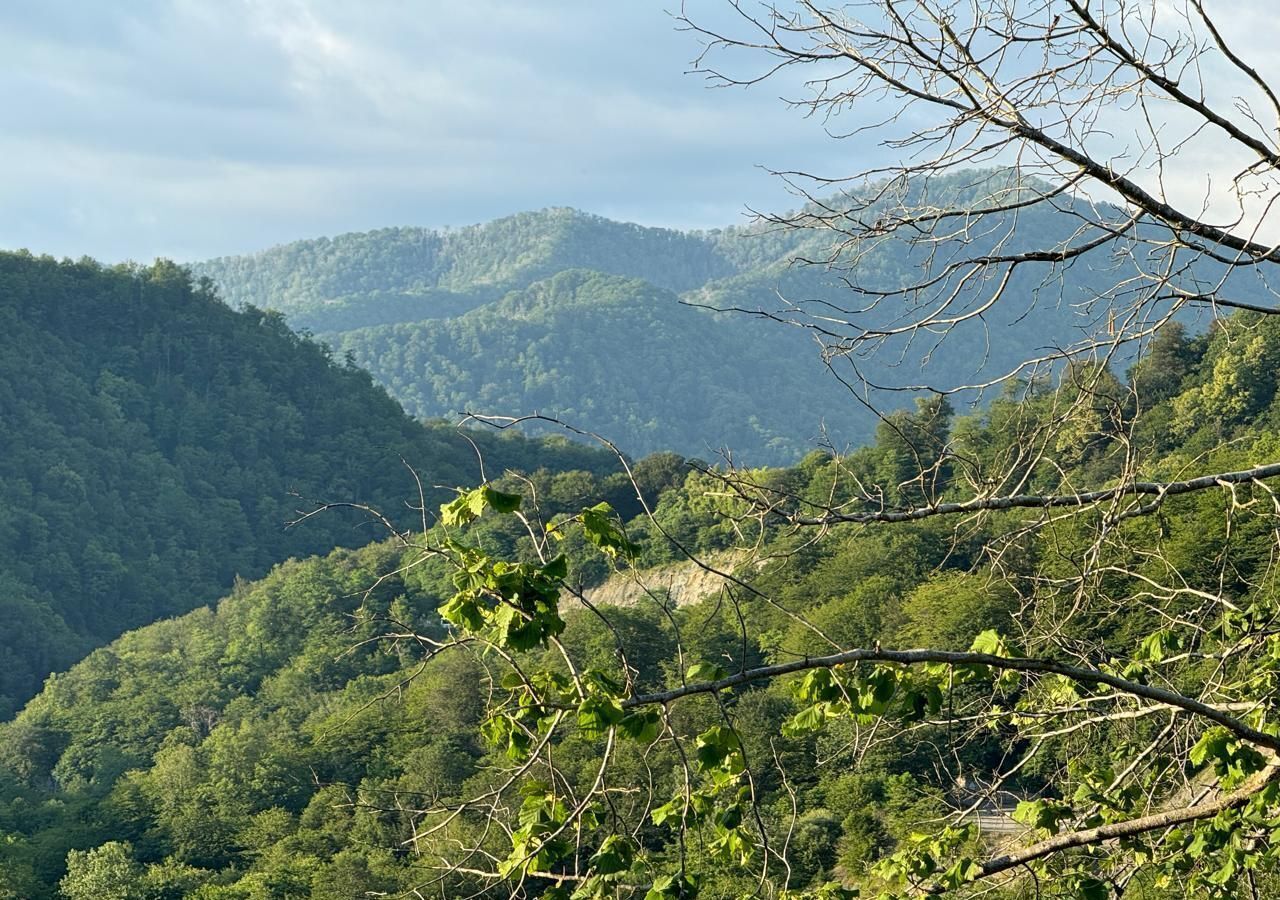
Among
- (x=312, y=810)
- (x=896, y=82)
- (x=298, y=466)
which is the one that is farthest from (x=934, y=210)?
(x=298, y=466)

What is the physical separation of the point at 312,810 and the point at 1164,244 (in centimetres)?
3341

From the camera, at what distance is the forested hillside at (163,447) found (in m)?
76.9

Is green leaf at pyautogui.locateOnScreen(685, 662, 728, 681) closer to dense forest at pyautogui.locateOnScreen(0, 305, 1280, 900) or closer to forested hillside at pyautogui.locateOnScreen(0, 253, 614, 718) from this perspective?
dense forest at pyautogui.locateOnScreen(0, 305, 1280, 900)

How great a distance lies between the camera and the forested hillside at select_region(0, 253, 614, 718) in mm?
76875

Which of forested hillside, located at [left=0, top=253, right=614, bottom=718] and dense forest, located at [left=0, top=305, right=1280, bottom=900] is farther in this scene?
forested hillside, located at [left=0, top=253, right=614, bottom=718]

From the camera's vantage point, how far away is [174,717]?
49.8m

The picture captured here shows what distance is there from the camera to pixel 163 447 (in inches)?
3551

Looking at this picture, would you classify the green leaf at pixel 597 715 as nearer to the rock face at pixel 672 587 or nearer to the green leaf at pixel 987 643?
the green leaf at pixel 987 643

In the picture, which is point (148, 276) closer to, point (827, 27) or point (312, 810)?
point (312, 810)

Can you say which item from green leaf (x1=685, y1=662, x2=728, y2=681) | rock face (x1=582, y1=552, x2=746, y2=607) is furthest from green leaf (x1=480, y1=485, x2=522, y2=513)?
rock face (x1=582, y1=552, x2=746, y2=607)

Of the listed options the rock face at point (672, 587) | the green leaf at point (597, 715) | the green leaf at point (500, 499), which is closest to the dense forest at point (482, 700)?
the rock face at point (672, 587)

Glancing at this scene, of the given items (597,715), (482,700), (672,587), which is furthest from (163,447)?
(597,715)

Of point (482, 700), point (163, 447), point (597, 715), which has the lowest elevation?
point (482, 700)

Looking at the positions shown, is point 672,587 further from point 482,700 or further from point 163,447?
point 163,447
